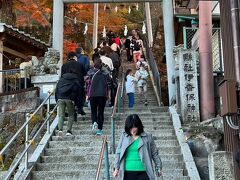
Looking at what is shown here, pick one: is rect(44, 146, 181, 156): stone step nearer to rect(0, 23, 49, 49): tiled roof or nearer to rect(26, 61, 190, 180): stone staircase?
rect(26, 61, 190, 180): stone staircase

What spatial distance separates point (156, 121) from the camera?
11.1 m

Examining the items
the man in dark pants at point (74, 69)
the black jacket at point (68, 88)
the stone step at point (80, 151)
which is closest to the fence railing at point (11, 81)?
the man in dark pants at point (74, 69)

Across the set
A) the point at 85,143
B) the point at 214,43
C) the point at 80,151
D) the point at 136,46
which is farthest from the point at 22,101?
the point at 136,46

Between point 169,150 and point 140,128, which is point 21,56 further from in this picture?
point 140,128

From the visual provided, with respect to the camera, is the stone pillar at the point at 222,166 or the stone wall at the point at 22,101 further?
the stone wall at the point at 22,101

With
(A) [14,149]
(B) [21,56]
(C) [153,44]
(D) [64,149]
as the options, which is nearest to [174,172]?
(D) [64,149]

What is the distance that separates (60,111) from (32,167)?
1.80 m

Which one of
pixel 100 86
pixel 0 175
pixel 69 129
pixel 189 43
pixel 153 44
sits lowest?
pixel 0 175

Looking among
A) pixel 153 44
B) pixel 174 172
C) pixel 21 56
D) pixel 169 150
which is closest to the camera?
pixel 174 172

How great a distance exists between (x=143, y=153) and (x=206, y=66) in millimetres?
6326

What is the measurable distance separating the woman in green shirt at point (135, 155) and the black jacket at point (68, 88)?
411 cm

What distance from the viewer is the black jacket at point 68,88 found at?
31.3ft

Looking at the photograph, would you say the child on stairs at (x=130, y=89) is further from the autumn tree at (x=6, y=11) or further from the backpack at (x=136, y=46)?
the autumn tree at (x=6, y=11)

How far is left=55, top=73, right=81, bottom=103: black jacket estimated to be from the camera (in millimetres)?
9531
